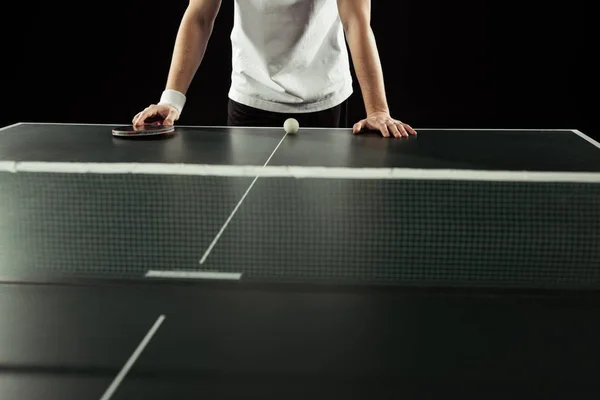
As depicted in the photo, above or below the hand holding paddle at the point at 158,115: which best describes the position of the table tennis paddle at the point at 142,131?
below

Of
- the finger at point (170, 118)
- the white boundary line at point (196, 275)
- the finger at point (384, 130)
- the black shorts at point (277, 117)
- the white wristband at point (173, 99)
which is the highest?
the white wristband at point (173, 99)

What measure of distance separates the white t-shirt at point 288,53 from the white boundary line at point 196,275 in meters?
1.50

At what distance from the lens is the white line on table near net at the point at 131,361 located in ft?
5.32

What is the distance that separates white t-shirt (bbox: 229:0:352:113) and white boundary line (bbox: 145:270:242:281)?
4.91 ft

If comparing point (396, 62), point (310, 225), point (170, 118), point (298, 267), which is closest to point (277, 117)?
point (170, 118)

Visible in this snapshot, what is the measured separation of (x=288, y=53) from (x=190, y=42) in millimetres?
472

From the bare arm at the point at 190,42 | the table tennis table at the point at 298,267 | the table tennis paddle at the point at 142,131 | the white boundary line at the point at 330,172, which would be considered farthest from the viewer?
the bare arm at the point at 190,42

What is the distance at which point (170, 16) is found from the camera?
6312 mm

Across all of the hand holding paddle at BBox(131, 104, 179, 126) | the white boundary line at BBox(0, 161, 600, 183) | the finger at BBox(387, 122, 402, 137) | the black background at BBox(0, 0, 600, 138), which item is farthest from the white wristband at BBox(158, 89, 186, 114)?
the black background at BBox(0, 0, 600, 138)

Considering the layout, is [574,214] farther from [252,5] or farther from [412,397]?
[252,5]

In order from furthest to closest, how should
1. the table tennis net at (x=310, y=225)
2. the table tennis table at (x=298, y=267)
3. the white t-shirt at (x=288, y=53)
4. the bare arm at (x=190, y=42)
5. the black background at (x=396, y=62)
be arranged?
1. the black background at (x=396, y=62)
2. the white t-shirt at (x=288, y=53)
3. the bare arm at (x=190, y=42)
4. the table tennis net at (x=310, y=225)
5. the table tennis table at (x=298, y=267)

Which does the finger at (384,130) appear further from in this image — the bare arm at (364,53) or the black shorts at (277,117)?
the black shorts at (277,117)

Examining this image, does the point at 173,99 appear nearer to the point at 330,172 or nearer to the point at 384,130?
the point at 384,130

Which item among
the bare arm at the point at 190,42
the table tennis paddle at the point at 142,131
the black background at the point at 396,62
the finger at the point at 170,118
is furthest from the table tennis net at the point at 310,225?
the black background at the point at 396,62
